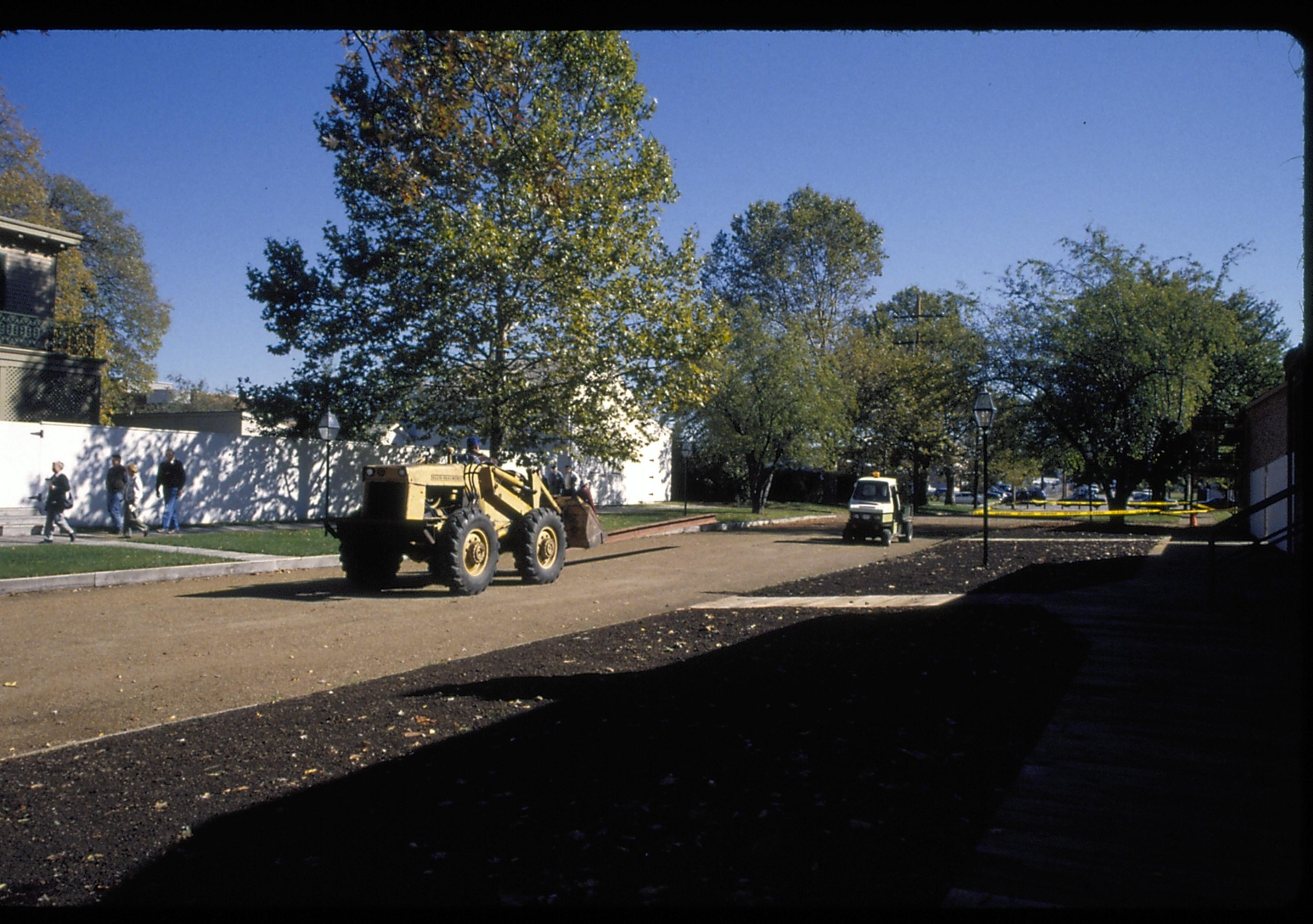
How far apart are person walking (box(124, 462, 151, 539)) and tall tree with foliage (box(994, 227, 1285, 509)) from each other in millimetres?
27416

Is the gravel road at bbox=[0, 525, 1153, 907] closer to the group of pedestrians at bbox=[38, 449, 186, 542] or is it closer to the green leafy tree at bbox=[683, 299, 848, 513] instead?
the group of pedestrians at bbox=[38, 449, 186, 542]

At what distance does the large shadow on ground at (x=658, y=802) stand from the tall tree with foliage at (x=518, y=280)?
1948cm

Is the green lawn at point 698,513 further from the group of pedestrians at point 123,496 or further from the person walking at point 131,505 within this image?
the person walking at point 131,505

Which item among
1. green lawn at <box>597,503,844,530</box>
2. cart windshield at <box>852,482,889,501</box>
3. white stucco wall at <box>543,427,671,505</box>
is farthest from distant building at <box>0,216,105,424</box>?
cart windshield at <box>852,482,889,501</box>

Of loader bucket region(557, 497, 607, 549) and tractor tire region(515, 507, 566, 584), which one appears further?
loader bucket region(557, 497, 607, 549)

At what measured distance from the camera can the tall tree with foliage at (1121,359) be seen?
30469 mm

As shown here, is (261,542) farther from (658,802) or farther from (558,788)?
(658,802)

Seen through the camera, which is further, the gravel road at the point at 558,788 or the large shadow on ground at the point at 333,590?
the large shadow on ground at the point at 333,590

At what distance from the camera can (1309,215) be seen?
334cm

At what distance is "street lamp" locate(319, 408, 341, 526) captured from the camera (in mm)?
27969

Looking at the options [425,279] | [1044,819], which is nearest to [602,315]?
[425,279]

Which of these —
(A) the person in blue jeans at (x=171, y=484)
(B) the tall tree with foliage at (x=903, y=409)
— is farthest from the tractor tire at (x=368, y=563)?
(B) the tall tree with foliage at (x=903, y=409)

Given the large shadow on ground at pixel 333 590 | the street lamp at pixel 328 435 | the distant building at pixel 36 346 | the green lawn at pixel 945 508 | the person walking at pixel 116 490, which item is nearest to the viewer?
the large shadow on ground at pixel 333 590

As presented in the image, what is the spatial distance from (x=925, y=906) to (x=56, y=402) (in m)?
29.9
